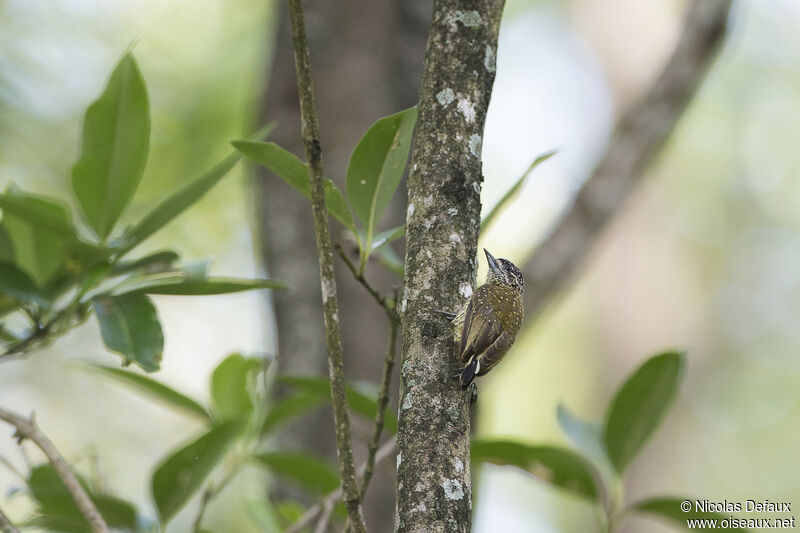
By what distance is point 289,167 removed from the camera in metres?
1.95

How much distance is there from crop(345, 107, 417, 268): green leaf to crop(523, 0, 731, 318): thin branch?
2.15 meters

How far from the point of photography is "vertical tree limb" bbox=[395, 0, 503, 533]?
1.25m

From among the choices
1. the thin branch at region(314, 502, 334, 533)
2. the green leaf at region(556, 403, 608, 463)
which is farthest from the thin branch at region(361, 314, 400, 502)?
the green leaf at region(556, 403, 608, 463)

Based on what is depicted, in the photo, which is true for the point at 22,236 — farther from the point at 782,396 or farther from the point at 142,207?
the point at 782,396

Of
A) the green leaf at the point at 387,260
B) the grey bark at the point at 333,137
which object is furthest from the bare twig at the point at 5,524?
the grey bark at the point at 333,137

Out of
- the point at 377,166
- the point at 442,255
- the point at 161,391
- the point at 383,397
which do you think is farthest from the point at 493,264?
the point at 442,255

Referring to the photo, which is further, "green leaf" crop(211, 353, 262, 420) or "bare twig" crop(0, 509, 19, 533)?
"green leaf" crop(211, 353, 262, 420)

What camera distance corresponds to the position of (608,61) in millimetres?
9086

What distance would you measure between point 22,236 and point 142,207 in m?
5.50

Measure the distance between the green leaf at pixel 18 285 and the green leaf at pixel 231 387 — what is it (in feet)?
2.16

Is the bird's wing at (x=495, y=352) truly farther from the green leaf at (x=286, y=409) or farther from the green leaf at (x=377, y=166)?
the green leaf at (x=286, y=409)

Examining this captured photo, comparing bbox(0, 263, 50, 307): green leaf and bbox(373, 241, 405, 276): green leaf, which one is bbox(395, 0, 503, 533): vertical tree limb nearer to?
bbox(373, 241, 405, 276): green leaf

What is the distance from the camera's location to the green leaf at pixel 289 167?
74.2 inches

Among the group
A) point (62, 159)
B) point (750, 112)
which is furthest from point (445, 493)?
point (750, 112)
